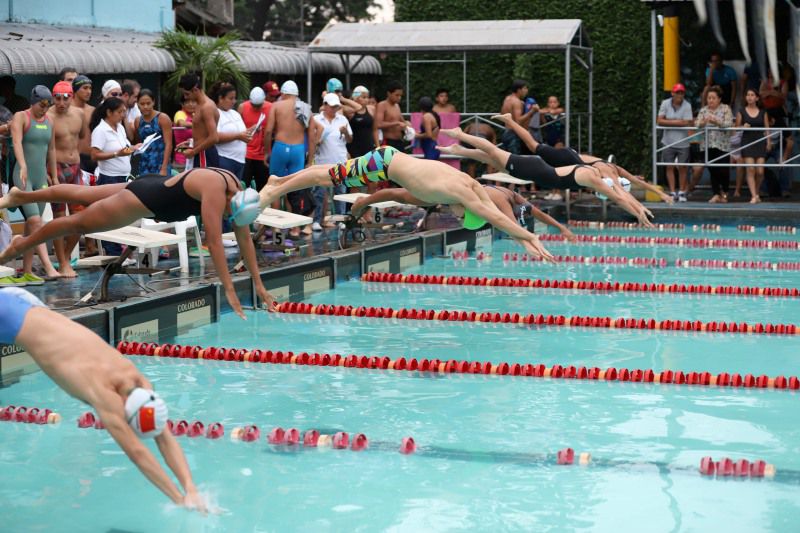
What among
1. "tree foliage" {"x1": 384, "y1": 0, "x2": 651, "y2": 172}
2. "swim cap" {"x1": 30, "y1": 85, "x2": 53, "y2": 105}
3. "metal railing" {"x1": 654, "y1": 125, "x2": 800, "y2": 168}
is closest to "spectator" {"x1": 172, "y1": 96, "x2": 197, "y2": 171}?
"swim cap" {"x1": 30, "y1": 85, "x2": 53, "y2": 105}

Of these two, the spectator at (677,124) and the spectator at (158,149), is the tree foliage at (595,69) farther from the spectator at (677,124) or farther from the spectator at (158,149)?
the spectator at (158,149)

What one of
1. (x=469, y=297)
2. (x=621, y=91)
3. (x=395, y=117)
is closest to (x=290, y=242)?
(x=469, y=297)

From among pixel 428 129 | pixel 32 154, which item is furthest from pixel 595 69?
pixel 32 154

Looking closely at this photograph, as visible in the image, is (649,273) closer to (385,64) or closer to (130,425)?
(130,425)

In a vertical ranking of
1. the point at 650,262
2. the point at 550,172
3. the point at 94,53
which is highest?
the point at 94,53

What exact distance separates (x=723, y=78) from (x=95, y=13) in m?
9.72

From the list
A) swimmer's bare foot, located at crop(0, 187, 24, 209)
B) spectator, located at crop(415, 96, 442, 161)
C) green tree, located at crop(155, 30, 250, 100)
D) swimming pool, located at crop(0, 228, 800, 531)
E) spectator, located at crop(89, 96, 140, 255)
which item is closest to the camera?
swimming pool, located at crop(0, 228, 800, 531)

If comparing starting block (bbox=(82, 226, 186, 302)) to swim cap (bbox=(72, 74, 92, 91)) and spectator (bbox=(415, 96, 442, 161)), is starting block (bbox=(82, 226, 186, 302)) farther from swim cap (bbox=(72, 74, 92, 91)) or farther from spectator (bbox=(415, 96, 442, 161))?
spectator (bbox=(415, 96, 442, 161))

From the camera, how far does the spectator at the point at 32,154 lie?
29.8 feet

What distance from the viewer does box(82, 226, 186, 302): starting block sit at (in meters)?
8.65

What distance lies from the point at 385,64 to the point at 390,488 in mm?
18027

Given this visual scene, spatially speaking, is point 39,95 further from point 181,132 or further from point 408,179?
point 181,132

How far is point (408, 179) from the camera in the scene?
30.5 ft

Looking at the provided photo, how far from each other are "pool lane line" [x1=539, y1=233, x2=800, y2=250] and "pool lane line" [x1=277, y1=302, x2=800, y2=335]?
5030 millimetres
